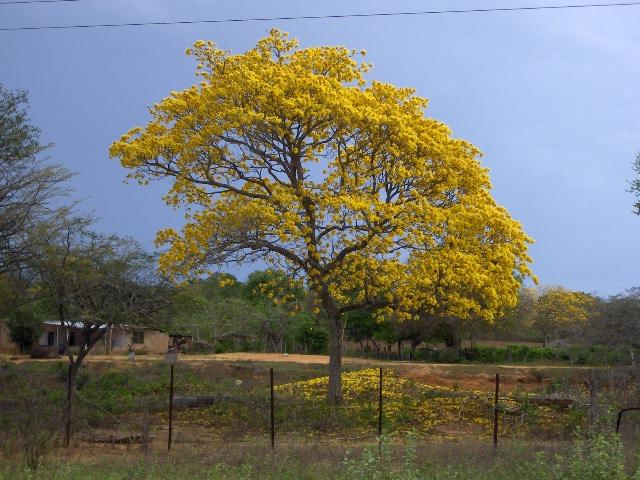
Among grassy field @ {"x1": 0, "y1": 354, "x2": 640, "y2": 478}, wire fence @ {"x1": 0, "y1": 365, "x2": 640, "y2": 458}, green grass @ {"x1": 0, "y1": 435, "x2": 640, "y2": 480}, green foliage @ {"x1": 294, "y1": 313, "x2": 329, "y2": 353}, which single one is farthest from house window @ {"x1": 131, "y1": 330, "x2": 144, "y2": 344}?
green foliage @ {"x1": 294, "y1": 313, "x2": 329, "y2": 353}

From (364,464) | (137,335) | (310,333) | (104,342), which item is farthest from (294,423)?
(310,333)

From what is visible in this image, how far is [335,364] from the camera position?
2392 cm

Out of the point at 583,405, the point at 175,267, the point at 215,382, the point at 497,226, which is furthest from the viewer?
the point at 215,382

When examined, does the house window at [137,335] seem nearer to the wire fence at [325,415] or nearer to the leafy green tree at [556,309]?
the wire fence at [325,415]

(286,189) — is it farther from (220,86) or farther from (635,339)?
(635,339)

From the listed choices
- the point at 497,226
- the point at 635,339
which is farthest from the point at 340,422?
the point at 635,339

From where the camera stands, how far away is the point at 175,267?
2189 cm

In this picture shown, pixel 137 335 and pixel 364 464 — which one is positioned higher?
pixel 137 335

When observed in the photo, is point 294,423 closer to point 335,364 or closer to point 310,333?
point 335,364

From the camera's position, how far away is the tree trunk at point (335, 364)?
23562mm

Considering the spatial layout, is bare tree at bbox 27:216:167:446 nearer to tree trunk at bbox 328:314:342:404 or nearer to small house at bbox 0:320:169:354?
tree trunk at bbox 328:314:342:404

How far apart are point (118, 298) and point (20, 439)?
6.59 m

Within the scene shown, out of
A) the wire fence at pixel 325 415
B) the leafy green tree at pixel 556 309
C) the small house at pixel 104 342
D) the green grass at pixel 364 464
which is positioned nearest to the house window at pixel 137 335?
the small house at pixel 104 342

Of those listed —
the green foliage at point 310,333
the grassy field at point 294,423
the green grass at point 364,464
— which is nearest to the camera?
the green grass at point 364,464
